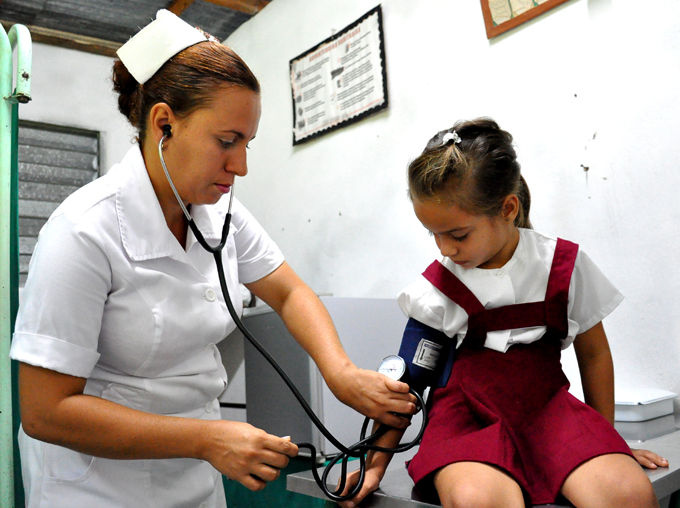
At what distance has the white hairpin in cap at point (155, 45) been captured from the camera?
90 centimetres

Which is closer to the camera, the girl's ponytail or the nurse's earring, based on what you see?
the nurse's earring

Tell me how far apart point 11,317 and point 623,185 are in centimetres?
142

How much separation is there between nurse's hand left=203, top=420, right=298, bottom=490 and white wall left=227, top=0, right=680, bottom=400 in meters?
1.03

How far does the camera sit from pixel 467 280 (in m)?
1.05

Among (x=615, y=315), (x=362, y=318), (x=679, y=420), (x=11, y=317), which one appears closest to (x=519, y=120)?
(x=615, y=315)

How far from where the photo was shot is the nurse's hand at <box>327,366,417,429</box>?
0.91 metres

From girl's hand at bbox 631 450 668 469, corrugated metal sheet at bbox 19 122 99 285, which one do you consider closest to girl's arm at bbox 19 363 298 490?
girl's hand at bbox 631 450 668 469

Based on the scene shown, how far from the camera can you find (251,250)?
1127mm

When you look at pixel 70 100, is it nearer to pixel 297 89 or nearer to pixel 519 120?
pixel 297 89

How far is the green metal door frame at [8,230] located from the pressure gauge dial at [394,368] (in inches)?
27.9

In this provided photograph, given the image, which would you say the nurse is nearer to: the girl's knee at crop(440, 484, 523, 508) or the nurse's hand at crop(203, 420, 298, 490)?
the nurse's hand at crop(203, 420, 298, 490)

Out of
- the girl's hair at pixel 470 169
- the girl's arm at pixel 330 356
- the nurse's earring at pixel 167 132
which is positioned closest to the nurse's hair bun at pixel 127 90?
the nurse's earring at pixel 167 132

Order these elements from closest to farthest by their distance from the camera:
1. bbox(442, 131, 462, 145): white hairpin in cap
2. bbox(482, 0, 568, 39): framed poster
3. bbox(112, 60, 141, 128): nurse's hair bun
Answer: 1. bbox(112, 60, 141, 128): nurse's hair bun
2. bbox(442, 131, 462, 145): white hairpin in cap
3. bbox(482, 0, 568, 39): framed poster

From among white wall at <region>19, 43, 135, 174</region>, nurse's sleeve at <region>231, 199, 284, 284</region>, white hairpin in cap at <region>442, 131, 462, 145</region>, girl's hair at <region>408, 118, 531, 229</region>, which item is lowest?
nurse's sleeve at <region>231, 199, 284, 284</region>
